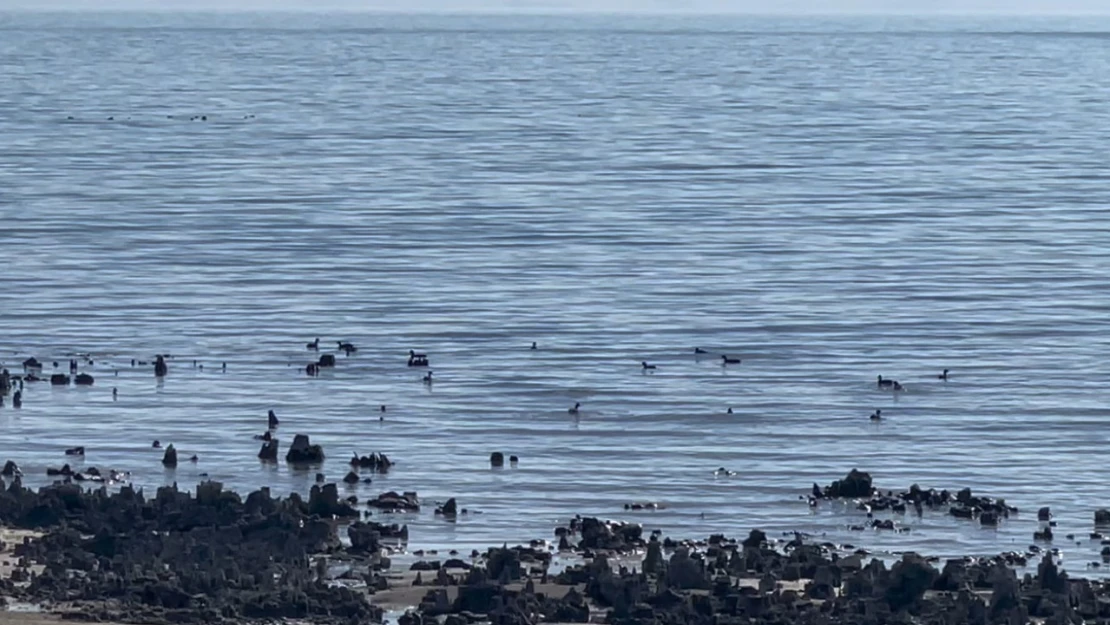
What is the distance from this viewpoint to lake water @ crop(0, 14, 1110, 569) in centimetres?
3069

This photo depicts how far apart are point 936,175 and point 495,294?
123 ft

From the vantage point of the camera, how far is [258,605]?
70.1ft

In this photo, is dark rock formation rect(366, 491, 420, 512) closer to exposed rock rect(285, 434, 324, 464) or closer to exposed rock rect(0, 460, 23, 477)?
exposed rock rect(285, 434, 324, 464)

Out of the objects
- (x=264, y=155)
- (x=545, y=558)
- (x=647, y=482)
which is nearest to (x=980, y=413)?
(x=647, y=482)

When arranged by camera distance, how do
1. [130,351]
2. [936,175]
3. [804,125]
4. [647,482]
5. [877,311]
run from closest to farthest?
[647,482] → [130,351] → [877,311] → [936,175] → [804,125]

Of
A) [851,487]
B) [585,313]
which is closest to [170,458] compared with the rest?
[851,487]

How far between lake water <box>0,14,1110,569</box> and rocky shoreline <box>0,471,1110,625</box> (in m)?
1.81

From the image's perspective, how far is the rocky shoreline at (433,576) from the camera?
21469mm

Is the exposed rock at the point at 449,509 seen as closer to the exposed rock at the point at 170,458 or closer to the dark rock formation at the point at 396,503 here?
the dark rock formation at the point at 396,503

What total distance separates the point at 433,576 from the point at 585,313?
2233cm

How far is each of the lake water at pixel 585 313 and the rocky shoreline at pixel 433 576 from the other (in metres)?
1.81

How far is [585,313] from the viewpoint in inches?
1797

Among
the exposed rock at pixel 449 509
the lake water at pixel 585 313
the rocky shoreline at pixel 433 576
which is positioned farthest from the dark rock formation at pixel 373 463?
the rocky shoreline at pixel 433 576

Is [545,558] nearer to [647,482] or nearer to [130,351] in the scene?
[647,482]
